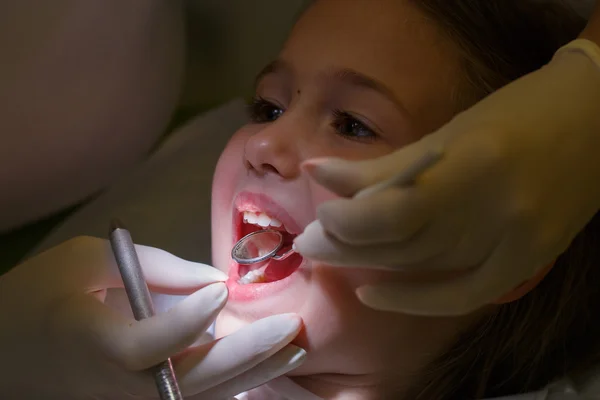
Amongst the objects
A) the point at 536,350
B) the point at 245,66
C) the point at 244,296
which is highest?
the point at 245,66

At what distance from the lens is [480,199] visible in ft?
1.99

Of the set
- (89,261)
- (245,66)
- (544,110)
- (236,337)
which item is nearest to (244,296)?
(236,337)

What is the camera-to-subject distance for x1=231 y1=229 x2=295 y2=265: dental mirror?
85 cm

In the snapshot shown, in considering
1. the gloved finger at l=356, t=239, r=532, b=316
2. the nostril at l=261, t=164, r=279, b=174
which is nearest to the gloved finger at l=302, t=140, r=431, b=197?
the gloved finger at l=356, t=239, r=532, b=316

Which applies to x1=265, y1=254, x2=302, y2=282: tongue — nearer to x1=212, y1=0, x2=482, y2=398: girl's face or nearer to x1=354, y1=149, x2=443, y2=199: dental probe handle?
x1=212, y1=0, x2=482, y2=398: girl's face

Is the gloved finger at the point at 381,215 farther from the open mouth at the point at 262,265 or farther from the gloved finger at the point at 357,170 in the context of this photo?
the open mouth at the point at 262,265

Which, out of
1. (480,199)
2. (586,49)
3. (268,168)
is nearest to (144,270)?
(268,168)

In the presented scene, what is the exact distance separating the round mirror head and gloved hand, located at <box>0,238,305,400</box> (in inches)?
2.5

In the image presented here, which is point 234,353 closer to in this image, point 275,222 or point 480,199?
point 275,222

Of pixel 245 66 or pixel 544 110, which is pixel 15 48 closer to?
pixel 245 66

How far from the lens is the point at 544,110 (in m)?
0.62

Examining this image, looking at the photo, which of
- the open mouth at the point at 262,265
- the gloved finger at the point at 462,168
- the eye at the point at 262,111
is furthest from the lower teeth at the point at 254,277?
the gloved finger at the point at 462,168

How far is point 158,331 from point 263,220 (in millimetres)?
192

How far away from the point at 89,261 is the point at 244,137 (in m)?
0.26
